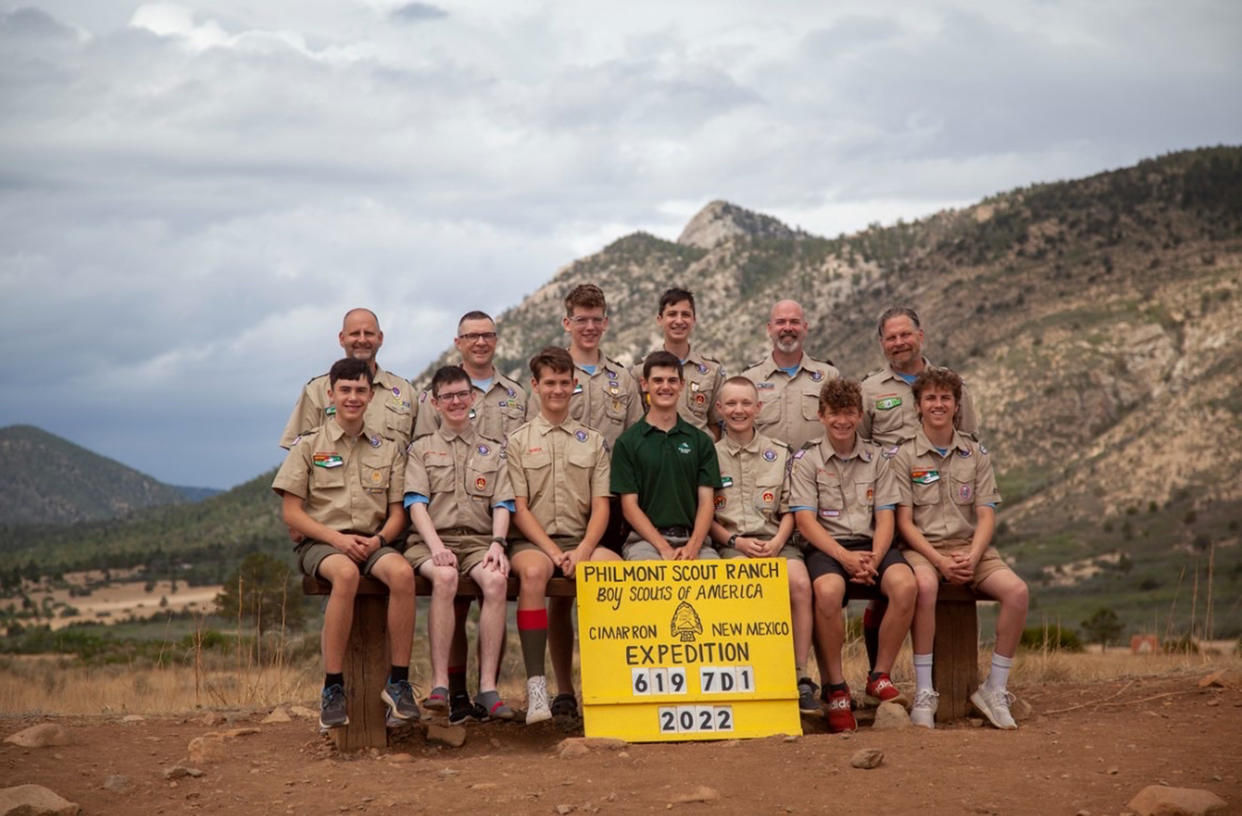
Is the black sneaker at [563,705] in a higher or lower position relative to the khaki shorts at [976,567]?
lower

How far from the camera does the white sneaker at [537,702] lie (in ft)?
24.3

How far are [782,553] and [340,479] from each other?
280cm

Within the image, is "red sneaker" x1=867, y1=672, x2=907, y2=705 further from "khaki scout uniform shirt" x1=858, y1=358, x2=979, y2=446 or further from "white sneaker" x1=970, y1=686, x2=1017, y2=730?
"khaki scout uniform shirt" x1=858, y1=358, x2=979, y2=446

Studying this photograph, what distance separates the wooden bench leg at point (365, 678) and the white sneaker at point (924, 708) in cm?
325

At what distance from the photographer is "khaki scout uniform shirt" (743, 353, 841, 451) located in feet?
28.8

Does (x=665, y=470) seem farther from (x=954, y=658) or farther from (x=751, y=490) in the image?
(x=954, y=658)

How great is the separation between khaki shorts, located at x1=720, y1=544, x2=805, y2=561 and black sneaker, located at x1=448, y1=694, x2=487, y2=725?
5.94 ft

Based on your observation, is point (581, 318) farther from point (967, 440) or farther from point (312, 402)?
point (967, 440)

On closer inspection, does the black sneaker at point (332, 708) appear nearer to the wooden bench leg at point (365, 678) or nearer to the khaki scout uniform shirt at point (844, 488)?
the wooden bench leg at point (365, 678)

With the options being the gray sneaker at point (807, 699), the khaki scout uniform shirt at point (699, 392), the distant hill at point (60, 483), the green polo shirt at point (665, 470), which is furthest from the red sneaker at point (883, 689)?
the distant hill at point (60, 483)

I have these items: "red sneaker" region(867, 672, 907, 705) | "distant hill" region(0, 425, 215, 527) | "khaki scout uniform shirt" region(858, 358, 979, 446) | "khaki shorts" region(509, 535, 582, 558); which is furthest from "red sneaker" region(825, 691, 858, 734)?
"distant hill" region(0, 425, 215, 527)

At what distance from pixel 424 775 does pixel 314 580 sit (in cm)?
157

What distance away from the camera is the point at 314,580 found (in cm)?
761

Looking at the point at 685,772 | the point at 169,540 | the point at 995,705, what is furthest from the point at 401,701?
the point at 169,540
